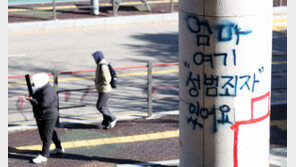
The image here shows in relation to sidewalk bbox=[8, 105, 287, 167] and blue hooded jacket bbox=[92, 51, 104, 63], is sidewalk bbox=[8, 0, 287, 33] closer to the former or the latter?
sidewalk bbox=[8, 105, 287, 167]

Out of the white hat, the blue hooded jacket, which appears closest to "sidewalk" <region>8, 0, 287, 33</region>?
the blue hooded jacket

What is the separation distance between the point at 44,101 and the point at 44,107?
4.6 inches

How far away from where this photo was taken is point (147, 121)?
12.5 m

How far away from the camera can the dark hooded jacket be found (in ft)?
33.3

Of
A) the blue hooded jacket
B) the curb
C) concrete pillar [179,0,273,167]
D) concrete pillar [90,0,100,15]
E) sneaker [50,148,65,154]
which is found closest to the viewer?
concrete pillar [179,0,273,167]

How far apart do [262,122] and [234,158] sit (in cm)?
59

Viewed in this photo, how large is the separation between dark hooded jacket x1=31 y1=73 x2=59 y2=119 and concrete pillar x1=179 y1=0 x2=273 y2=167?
3020 mm

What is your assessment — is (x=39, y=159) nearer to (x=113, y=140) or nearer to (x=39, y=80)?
(x=39, y=80)

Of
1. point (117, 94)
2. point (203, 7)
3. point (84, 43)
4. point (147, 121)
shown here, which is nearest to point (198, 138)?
point (203, 7)

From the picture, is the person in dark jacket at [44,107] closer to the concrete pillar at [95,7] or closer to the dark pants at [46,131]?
the dark pants at [46,131]

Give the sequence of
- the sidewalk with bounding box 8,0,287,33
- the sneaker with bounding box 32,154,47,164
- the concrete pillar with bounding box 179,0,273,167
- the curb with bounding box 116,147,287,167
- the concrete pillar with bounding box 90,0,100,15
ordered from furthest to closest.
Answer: the concrete pillar with bounding box 90,0,100,15 < the sidewalk with bounding box 8,0,287,33 < the sneaker with bounding box 32,154,47,164 < the curb with bounding box 116,147,287,167 < the concrete pillar with bounding box 179,0,273,167

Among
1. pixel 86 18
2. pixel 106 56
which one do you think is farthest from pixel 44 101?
pixel 86 18

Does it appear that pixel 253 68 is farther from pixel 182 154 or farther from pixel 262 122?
pixel 182 154

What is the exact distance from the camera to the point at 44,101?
33.3 ft
